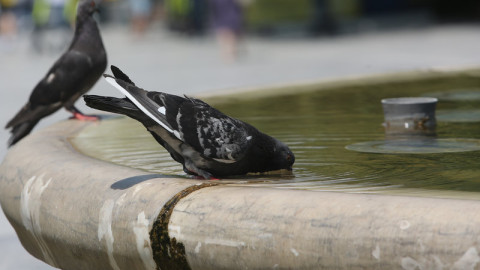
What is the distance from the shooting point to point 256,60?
16984 millimetres

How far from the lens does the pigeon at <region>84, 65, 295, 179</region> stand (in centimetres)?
357

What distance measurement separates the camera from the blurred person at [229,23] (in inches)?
675

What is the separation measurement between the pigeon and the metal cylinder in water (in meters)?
1.33

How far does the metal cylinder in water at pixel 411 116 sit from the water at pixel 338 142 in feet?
0.23

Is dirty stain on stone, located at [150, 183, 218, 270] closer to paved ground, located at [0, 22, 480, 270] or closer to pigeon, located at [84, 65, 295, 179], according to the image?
pigeon, located at [84, 65, 295, 179]

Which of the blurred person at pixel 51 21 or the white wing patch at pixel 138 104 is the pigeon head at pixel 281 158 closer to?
the white wing patch at pixel 138 104

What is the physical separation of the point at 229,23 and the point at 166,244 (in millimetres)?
14294

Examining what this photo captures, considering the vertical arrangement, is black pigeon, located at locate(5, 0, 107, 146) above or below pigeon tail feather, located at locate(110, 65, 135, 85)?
below

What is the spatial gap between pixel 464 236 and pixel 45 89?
412 cm

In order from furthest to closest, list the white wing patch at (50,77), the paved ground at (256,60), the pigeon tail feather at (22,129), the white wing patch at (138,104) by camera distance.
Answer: the paved ground at (256,60), the white wing patch at (50,77), the pigeon tail feather at (22,129), the white wing patch at (138,104)

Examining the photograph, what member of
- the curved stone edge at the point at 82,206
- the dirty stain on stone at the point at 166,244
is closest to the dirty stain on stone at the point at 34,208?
the curved stone edge at the point at 82,206

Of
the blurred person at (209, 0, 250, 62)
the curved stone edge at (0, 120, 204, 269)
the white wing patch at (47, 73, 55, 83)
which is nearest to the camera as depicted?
the curved stone edge at (0, 120, 204, 269)

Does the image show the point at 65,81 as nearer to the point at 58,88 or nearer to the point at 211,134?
the point at 58,88

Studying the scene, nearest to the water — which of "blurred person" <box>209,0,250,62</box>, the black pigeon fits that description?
the black pigeon
